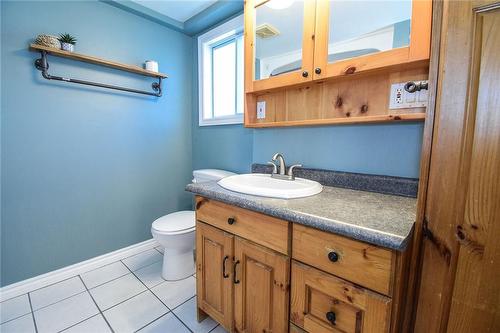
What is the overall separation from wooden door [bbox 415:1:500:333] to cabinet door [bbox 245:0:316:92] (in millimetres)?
699

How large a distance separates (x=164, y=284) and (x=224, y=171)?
1.00 m

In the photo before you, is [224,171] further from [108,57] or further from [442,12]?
[442,12]

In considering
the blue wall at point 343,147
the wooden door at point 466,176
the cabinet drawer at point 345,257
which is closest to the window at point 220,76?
the blue wall at point 343,147

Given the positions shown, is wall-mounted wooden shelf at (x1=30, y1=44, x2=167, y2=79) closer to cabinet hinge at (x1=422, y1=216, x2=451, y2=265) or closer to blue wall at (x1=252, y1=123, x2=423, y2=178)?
blue wall at (x1=252, y1=123, x2=423, y2=178)

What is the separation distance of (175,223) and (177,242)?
143 mm

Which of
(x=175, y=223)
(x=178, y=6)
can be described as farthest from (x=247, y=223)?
(x=178, y=6)

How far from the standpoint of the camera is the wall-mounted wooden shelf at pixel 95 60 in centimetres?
139

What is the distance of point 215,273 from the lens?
3.64ft

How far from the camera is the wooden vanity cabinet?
62cm

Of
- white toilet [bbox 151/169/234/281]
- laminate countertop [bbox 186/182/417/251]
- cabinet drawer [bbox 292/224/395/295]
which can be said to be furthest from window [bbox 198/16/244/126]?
cabinet drawer [bbox 292/224/395/295]

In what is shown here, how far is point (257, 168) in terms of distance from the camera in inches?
60.8

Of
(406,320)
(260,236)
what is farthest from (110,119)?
(406,320)

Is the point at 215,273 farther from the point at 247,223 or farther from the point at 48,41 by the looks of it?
the point at 48,41

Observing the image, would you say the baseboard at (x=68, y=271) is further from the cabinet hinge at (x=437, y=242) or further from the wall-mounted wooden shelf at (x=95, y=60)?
the cabinet hinge at (x=437, y=242)
